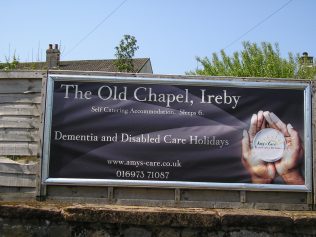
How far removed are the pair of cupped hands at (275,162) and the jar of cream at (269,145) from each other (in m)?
0.04

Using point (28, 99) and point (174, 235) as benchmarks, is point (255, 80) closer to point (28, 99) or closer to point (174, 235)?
point (174, 235)

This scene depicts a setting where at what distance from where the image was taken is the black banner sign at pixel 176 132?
17.0 ft

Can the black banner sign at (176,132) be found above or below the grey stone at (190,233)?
above

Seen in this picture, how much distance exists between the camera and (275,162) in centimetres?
518

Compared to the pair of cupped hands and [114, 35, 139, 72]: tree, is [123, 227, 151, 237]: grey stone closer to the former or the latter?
the pair of cupped hands

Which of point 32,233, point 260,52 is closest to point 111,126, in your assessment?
point 32,233

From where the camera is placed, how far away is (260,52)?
21.2 metres

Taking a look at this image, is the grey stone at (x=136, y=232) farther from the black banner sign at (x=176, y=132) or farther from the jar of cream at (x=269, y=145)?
the jar of cream at (x=269, y=145)

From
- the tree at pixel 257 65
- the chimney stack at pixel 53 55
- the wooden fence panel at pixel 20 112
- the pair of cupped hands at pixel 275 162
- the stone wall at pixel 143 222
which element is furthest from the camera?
the chimney stack at pixel 53 55

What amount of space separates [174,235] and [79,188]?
4.60 ft

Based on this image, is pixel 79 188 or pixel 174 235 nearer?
pixel 174 235

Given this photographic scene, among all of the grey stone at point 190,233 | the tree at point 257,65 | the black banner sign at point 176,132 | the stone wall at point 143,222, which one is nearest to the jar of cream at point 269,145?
the black banner sign at point 176,132

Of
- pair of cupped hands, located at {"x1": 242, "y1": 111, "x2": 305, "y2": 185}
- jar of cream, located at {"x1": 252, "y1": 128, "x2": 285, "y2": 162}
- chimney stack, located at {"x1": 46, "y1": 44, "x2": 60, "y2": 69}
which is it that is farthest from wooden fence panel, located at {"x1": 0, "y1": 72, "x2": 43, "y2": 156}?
chimney stack, located at {"x1": 46, "y1": 44, "x2": 60, "y2": 69}

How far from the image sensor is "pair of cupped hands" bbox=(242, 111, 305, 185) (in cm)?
516
